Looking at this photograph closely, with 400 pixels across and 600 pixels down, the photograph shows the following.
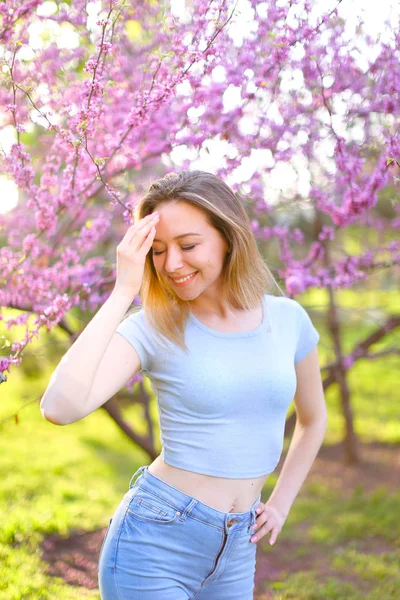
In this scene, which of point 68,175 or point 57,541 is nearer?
point 68,175

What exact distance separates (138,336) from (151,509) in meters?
0.48

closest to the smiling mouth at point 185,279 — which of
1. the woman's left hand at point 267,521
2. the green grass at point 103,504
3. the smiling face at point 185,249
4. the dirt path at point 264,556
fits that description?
the smiling face at point 185,249

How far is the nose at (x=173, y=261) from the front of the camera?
72.8 inches

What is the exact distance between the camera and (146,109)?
8.00 ft

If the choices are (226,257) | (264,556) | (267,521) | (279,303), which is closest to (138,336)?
(226,257)

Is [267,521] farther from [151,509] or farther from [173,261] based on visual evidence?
[173,261]

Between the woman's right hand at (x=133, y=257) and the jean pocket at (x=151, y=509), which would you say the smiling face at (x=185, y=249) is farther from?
the jean pocket at (x=151, y=509)

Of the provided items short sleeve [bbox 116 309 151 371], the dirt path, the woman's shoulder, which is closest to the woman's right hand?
short sleeve [bbox 116 309 151 371]

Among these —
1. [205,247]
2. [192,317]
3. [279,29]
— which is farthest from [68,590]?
[279,29]

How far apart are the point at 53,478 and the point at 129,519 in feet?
13.2

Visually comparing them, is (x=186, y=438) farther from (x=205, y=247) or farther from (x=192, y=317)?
(x=205, y=247)

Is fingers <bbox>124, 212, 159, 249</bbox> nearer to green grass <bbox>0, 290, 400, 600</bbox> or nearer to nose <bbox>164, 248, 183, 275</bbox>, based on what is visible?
nose <bbox>164, 248, 183, 275</bbox>

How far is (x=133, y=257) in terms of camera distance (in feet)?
5.77

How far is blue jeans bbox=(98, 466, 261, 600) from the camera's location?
68.6 inches
